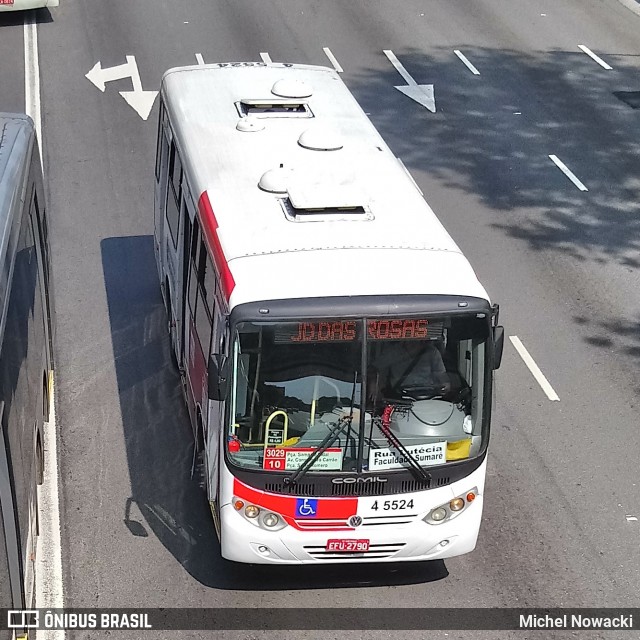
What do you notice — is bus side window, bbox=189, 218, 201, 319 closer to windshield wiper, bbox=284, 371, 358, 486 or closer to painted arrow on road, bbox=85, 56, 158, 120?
windshield wiper, bbox=284, 371, 358, 486

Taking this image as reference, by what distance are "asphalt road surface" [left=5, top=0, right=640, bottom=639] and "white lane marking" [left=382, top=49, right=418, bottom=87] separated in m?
0.14

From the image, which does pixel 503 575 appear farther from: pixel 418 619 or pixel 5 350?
pixel 5 350

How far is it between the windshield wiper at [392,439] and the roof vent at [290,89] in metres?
4.90

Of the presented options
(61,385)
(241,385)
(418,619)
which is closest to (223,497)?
(241,385)

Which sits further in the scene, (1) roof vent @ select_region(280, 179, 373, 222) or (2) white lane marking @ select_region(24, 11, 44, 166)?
(2) white lane marking @ select_region(24, 11, 44, 166)

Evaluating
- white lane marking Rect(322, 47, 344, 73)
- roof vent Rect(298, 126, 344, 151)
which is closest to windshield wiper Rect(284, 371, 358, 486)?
roof vent Rect(298, 126, 344, 151)

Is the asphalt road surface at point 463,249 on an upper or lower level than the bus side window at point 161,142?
lower

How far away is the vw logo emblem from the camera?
29.7ft

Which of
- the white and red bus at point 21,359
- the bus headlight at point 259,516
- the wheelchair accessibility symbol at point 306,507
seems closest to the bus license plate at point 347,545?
the wheelchair accessibility symbol at point 306,507

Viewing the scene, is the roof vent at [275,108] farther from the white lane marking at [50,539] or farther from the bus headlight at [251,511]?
the bus headlight at [251,511]

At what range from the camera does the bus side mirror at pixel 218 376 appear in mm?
8562

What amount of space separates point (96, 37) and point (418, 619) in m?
17.8

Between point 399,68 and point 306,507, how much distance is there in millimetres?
15589

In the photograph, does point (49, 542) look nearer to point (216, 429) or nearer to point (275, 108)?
point (216, 429)
